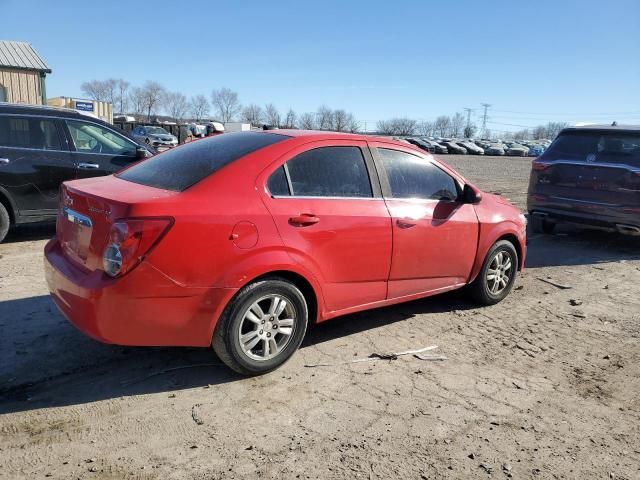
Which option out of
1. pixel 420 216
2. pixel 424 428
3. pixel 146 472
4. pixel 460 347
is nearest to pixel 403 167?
pixel 420 216

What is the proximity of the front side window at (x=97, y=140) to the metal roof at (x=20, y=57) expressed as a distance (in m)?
19.4

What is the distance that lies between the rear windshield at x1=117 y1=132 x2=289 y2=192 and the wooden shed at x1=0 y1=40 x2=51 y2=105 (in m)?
23.2

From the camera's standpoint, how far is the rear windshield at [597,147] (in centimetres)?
760

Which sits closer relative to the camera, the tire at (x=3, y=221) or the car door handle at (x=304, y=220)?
the car door handle at (x=304, y=220)

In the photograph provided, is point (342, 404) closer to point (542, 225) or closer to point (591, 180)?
point (591, 180)

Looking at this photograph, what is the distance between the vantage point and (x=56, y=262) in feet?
12.0

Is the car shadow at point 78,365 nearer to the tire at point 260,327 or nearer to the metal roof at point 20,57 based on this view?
the tire at point 260,327

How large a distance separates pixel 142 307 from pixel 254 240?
798 millimetres

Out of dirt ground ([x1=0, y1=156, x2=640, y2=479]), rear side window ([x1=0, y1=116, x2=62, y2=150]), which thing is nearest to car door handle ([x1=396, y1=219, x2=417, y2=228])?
dirt ground ([x1=0, y1=156, x2=640, y2=479])

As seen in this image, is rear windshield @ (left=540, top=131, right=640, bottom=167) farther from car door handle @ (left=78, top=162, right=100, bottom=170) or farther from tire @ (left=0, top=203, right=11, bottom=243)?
tire @ (left=0, top=203, right=11, bottom=243)

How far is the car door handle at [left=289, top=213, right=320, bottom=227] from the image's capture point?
11.9 ft

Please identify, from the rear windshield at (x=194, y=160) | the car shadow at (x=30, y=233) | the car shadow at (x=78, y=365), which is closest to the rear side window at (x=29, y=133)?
the car shadow at (x=30, y=233)

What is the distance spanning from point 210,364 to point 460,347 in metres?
2.02

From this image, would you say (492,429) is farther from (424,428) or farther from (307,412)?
(307,412)
